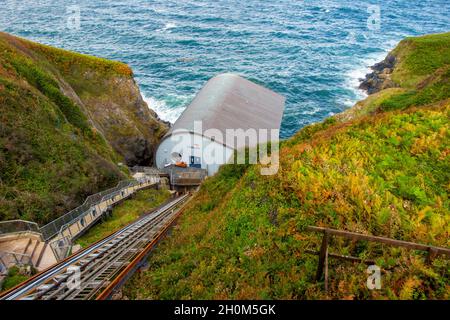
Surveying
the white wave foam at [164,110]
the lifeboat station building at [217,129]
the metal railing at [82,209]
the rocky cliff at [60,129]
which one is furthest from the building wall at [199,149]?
the white wave foam at [164,110]

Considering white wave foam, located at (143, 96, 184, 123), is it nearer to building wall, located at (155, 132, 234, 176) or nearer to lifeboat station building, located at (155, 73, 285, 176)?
lifeboat station building, located at (155, 73, 285, 176)

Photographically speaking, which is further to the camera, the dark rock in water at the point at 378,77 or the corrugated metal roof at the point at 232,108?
the dark rock in water at the point at 378,77

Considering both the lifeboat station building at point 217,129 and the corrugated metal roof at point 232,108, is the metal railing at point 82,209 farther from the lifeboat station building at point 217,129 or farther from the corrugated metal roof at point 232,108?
the corrugated metal roof at point 232,108

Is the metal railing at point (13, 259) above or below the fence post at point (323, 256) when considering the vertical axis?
below

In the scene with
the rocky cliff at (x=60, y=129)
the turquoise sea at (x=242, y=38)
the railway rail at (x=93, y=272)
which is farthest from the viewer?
the turquoise sea at (x=242, y=38)

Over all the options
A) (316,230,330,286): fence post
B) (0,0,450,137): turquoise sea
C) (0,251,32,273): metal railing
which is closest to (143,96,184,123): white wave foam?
(0,0,450,137): turquoise sea

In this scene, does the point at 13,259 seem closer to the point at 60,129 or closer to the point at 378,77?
the point at 60,129

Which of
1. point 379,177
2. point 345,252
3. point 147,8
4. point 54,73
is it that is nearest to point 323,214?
point 345,252

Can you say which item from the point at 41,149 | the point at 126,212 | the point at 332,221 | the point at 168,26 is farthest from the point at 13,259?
the point at 168,26

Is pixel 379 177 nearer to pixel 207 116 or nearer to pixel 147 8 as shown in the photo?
pixel 207 116
